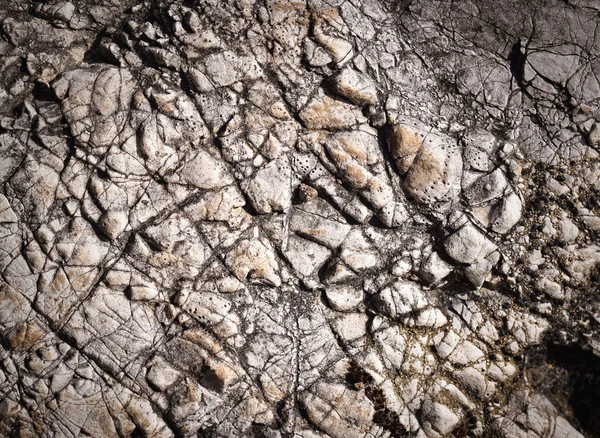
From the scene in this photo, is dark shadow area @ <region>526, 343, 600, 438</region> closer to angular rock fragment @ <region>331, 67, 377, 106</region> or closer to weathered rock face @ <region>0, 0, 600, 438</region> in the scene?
weathered rock face @ <region>0, 0, 600, 438</region>

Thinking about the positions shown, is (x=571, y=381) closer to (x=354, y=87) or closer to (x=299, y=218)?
(x=299, y=218)

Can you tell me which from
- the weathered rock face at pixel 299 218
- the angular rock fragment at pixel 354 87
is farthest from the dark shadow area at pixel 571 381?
the angular rock fragment at pixel 354 87

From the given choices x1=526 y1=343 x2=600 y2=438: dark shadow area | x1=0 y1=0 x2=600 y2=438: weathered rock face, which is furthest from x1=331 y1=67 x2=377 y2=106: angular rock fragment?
x1=526 y1=343 x2=600 y2=438: dark shadow area

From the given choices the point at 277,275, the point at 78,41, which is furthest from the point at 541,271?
the point at 78,41

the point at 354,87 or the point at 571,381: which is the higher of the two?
the point at 354,87

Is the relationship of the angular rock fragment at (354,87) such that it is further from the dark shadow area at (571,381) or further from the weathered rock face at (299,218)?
the dark shadow area at (571,381)

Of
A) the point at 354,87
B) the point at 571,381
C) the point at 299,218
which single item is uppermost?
the point at 354,87

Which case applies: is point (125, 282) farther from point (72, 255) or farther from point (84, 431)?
point (84, 431)

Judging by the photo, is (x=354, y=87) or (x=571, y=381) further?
(x=571, y=381)

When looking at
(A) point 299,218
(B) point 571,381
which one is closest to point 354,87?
(A) point 299,218
